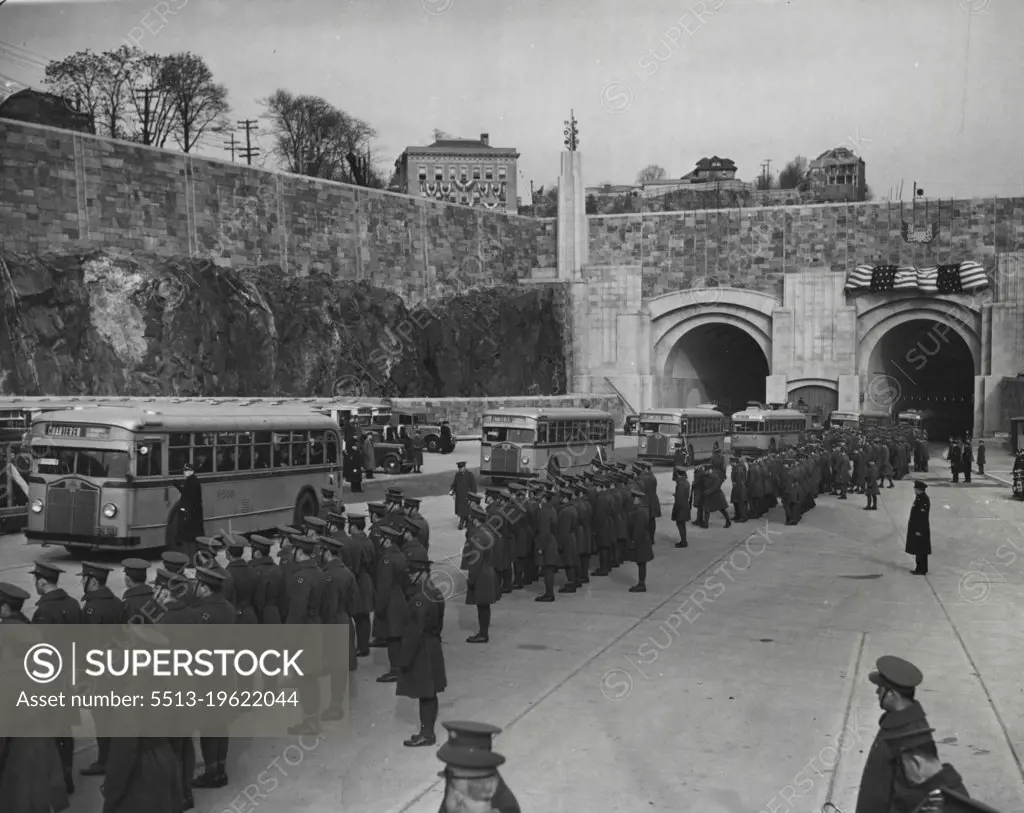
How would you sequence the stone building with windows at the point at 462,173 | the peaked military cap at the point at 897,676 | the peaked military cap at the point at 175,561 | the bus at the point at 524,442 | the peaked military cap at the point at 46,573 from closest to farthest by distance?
1. the peaked military cap at the point at 897,676
2. the peaked military cap at the point at 46,573
3. the peaked military cap at the point at 175,561
4. the bus at the point at 524,442
5. the stone building with windows at the point at 462,173

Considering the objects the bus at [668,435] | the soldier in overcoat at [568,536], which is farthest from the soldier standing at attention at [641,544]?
the bus at [668,435]

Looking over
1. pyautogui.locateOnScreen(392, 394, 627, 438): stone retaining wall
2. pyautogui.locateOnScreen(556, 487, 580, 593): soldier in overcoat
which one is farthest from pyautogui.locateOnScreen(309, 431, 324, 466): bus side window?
pyautogui.locateOnScreen(392, 394, 627, 438): stone retaining wall

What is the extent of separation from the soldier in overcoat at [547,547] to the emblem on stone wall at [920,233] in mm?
46360

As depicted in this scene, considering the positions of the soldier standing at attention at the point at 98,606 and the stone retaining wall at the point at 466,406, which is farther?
the stone retaining wall at the point at 466,406

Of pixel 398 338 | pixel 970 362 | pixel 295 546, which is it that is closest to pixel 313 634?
pixel 295 546

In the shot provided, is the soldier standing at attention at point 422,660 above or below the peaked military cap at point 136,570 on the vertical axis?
below

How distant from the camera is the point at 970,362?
60.5 meters

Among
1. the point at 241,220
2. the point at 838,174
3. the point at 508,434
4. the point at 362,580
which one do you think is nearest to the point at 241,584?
the point at 362,580

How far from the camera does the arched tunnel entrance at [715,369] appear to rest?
58.4 metres

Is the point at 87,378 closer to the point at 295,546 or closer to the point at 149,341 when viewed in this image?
the point at 149,341

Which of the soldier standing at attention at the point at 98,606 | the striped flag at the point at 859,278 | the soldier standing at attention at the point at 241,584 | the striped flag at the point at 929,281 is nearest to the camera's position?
the soldier standing at attention at the point at 98,606

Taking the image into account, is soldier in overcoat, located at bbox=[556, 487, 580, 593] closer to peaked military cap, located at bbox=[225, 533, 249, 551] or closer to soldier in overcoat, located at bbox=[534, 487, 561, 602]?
soldier in overcoat, located at bbox=[534, 487, 561, 602]

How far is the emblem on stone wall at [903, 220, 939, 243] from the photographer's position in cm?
5450

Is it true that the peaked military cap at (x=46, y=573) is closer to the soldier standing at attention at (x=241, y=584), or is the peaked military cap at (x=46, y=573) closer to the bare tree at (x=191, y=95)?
the soldier standing at attention at (x=241, y=584)
